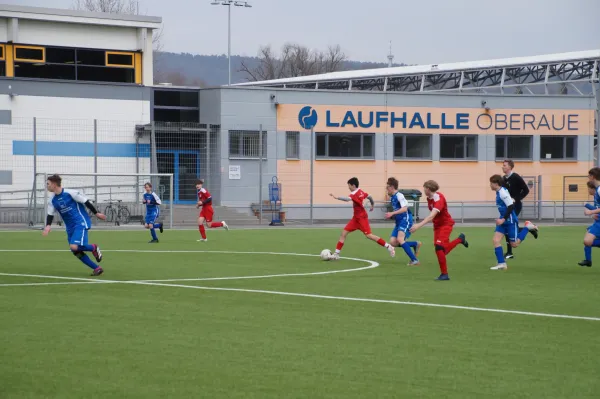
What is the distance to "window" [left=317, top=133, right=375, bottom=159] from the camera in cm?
4397

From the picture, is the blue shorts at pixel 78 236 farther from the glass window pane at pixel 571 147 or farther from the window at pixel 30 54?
the glass window pane at pixel 571 147

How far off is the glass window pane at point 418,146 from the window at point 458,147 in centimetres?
81

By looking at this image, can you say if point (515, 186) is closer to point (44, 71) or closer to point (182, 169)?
point (182, 169)

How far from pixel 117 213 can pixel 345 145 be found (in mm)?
13172

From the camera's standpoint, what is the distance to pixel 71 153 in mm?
37031

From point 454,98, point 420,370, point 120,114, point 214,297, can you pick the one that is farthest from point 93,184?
point 420,370

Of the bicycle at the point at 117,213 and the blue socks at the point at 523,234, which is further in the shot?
the bicycle at the point at 117,213

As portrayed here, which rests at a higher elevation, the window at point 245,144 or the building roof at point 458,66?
the building roof at point 458,66

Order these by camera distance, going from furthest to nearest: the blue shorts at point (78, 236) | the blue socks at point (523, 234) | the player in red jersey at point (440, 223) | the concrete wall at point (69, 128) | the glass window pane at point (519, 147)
Result: 1. the glass window pane at point (519, 147)
2. the concrete wall at point (69, 128)
3. the blue socks at point (523, 234)
4. the blue shorts at point (78, 236)
5. the player in red jersey at point (440, 223)

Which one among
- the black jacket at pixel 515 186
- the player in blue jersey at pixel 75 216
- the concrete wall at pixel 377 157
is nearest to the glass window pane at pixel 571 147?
the concrete wall at pixel 377 157

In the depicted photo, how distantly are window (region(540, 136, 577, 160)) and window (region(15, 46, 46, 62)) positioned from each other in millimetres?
25051

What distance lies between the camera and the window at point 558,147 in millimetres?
47656

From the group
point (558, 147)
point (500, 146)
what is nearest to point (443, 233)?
point (500, 146)

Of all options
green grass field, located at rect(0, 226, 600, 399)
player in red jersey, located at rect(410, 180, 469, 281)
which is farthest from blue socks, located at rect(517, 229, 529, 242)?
player in red jersey, located at rect(410, 180, 469, 281)
